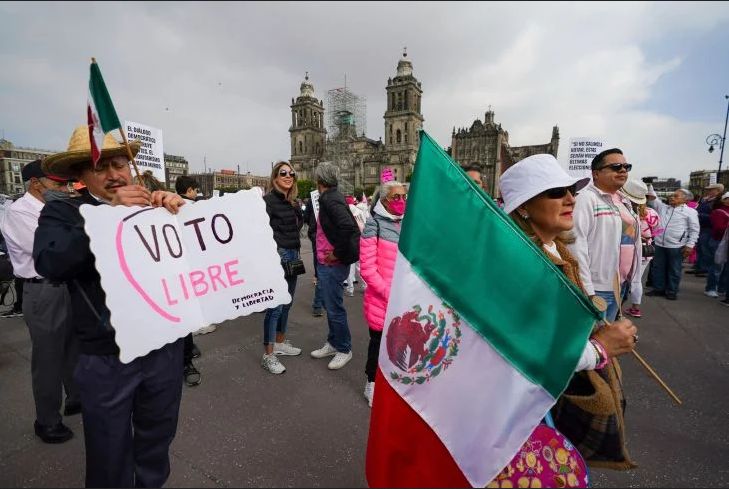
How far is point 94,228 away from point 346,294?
5.88m

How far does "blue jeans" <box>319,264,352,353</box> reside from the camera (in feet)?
13.0

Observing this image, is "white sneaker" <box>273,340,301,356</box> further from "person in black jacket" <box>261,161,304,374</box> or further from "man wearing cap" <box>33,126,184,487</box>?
"man wearing cap" <box>33,126,184,487</box>

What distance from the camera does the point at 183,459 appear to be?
251cm

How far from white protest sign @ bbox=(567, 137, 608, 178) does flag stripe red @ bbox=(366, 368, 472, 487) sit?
709 centimetres

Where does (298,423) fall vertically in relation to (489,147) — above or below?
below

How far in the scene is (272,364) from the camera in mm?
3854

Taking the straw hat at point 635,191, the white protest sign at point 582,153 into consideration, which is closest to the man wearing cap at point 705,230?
the white protest sign at point 582,153

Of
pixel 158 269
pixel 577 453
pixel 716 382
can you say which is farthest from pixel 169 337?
pixel 716 382

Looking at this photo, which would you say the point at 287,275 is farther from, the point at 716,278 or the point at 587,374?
the point at 716,278

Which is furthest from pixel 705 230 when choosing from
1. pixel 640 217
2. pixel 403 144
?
pixel 403 144

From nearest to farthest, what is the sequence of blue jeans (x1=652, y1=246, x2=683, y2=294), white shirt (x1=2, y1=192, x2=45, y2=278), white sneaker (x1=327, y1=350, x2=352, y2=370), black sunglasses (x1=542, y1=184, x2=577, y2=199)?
black sunglasses (x1=542, y1=184, x2=577, y2=199)
white shirt (x1=2, y1=192, x2=45, y2=278)
white sneaker (x1=327, y1=350, x2=352, y2=370)
blue jeans (x1=652, y1=246, x2=683, y2=294)

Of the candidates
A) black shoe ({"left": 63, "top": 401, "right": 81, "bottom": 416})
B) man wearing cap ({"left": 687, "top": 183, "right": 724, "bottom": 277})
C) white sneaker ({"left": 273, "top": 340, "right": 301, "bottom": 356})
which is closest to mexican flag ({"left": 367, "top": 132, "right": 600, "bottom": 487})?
white sneaker ({"left": 273, "top": 340, "right": 301, "bottom": 356})

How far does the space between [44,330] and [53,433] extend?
0.81m

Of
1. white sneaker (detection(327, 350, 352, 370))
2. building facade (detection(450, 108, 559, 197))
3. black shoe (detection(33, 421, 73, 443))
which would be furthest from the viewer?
building facade (detection(450, 108, 559, 197))
